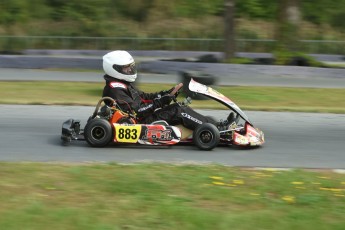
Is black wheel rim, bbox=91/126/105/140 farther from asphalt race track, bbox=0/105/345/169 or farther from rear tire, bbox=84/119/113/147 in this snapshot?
asphalt race track, bbox=0/105/345/169

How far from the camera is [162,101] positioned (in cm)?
779

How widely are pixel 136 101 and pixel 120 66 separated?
0.49m

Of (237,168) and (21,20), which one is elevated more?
(21,20)

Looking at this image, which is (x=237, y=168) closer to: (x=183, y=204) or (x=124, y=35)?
(x=183, y=204)

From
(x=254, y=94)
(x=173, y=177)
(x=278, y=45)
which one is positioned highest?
(x=278, y=45)

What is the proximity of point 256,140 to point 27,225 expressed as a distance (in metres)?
4.01

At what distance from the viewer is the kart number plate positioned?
774cm

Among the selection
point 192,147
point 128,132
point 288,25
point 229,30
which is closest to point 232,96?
point 192,147

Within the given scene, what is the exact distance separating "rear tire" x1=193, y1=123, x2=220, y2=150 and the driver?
11 centimetres

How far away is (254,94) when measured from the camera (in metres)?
14.0

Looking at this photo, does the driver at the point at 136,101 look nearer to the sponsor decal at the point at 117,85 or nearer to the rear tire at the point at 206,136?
the sponsor decal at the point at 117,85

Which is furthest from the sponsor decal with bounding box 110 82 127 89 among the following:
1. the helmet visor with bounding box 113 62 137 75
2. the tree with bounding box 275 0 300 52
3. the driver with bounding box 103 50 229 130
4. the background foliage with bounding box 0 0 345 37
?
the background foliage with bounding box 0 0 345 37

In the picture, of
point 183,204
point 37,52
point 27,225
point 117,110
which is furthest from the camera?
point 37,52

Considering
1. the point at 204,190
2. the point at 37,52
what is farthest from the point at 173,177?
the point at 37,52
